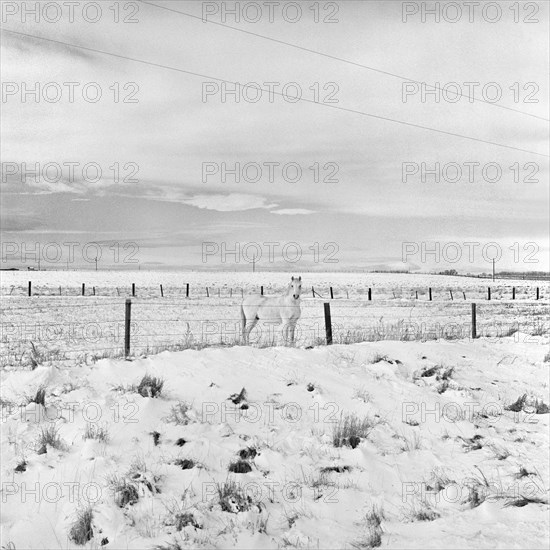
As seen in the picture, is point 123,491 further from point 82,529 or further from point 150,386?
point 150,386

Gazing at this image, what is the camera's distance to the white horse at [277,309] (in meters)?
15.2

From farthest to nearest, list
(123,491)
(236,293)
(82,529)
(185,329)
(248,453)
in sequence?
1. (236,293)
2. (185,329)
3. (248,453)
4. (123,491)
5. (82,529)

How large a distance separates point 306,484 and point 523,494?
2.39m

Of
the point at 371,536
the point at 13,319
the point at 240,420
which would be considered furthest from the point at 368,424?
the point at 13,319

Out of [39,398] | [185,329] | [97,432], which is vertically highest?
[39,398]

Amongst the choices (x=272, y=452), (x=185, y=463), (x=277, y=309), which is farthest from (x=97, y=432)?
(x=277, y=309)

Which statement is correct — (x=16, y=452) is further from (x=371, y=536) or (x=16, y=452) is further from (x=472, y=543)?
(x=472, y=543)

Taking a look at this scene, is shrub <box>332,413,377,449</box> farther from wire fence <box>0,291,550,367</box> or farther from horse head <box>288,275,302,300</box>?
horse head <box>288,275,302,300</box>

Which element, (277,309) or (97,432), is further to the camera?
(277,309)

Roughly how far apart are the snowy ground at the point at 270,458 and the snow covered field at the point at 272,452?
0.8 inches

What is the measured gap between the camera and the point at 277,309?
1573cm

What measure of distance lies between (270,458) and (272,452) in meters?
0.12

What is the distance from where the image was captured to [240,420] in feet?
22.3

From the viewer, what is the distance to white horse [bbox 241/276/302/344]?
1522 cm
